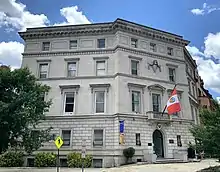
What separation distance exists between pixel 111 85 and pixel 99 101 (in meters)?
2.21

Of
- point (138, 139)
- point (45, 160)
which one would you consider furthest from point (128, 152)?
point (45, 160)

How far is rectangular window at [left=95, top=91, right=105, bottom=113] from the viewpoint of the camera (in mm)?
25172

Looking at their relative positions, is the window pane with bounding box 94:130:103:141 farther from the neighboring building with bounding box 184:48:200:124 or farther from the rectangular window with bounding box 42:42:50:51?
the neighboring building with bounding box 184:48:200:124

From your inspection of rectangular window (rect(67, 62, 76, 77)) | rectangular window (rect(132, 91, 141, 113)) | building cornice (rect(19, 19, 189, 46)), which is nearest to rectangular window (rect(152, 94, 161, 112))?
rectangular window (rect(132, 91, 141, 113))

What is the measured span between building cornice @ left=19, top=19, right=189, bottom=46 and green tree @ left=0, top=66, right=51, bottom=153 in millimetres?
11750

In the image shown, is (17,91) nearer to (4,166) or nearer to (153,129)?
(4,166)

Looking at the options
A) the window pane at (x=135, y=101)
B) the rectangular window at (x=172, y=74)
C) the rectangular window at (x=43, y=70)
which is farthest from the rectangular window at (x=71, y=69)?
the rectangular window at (x=172, y=74)

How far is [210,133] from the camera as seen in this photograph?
11.5 meters

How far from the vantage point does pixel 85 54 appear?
27.4m

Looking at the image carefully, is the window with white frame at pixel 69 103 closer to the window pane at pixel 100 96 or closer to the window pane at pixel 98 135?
the window pane at pixel 100 96

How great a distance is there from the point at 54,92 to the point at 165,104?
42.2 feet

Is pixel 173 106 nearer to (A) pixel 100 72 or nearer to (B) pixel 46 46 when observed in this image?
(A) pixel 100 72

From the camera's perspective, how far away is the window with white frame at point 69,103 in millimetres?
25531

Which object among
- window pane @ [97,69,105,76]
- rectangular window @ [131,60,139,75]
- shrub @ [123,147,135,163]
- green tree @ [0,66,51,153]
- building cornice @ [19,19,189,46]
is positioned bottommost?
shrub @ [123,147,135,163]
